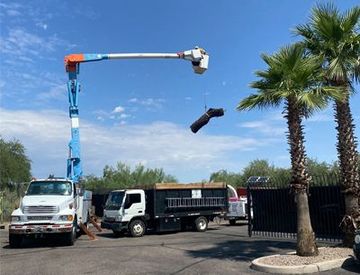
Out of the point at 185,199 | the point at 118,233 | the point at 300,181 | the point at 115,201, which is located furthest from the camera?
the point at 185,199

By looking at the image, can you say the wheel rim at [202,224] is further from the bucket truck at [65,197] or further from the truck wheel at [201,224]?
the bucket truck at [65,197]

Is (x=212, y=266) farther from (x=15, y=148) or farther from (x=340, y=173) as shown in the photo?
(x=15, y=148)

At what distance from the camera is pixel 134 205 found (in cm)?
2355

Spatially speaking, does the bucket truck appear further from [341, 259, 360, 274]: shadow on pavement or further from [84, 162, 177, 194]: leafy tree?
[84, 162, 177, 194]: leafy tree

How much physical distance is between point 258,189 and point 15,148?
45.5 m

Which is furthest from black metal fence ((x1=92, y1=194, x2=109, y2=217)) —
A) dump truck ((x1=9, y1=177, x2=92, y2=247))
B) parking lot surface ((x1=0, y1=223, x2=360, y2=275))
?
dump truck ((x1=9, y1=177, x2=92, y2=247))

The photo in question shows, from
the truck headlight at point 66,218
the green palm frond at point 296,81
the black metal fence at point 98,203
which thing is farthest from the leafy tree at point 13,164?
the green palm frond at point 296,81

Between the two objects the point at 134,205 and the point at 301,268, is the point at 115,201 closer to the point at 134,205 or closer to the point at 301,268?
the point at 134,205

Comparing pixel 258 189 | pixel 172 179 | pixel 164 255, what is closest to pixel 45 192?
pixel 164 255

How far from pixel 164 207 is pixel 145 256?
903cm

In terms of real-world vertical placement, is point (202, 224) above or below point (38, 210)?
below

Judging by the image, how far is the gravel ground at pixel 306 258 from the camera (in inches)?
491

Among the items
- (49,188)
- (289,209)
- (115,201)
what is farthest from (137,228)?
(289,209)

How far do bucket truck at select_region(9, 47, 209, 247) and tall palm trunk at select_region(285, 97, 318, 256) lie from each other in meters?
7.37
